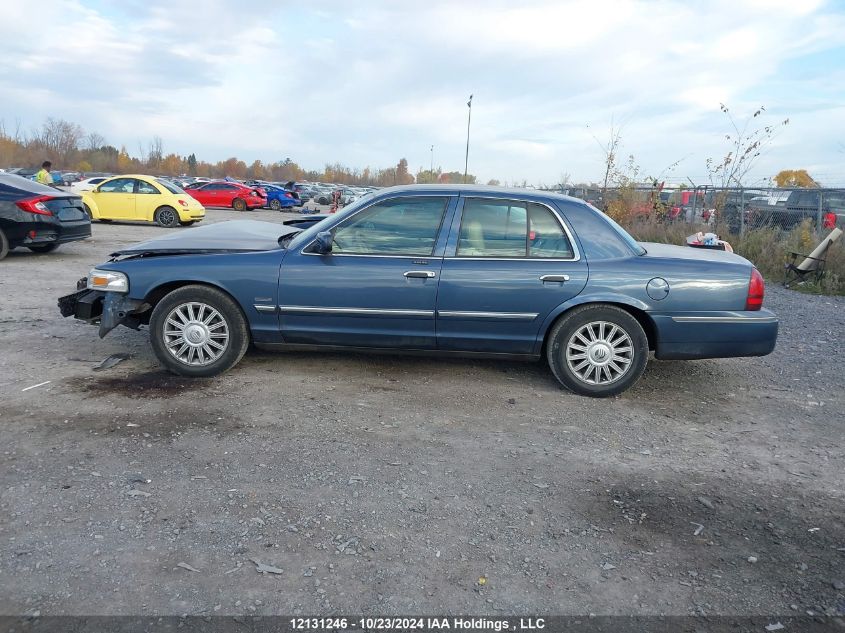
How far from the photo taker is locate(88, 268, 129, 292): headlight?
516 centimetres

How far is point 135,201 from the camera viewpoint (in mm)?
18250

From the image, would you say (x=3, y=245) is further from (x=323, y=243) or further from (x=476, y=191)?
(x=476, y=191)

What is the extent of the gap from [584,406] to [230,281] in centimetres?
284

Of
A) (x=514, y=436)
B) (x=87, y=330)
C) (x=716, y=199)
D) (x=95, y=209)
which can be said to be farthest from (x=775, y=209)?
(x=95, y=209)

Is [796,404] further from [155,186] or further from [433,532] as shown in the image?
[155,186]

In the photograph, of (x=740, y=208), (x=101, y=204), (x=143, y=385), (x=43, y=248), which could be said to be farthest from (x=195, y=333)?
(x=101, y=204)

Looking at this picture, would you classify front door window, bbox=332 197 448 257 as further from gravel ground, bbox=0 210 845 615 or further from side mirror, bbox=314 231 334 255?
gravel ground, bbox=0 210 845 615

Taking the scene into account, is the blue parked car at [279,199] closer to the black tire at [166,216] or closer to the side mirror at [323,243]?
the black tire at [166,216]

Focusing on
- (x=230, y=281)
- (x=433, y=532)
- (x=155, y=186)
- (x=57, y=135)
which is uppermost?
(x=57, y=135)

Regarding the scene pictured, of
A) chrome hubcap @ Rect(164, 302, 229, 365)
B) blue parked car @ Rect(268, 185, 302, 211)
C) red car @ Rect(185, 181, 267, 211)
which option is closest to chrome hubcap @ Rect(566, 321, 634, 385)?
chrome hubcap @ Rect(164, 302, 229, 365)

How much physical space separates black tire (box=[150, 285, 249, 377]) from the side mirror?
30.9 inches

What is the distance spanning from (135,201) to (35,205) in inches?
325

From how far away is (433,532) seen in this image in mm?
3119

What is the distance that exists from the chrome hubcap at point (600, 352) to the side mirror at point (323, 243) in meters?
1.96
